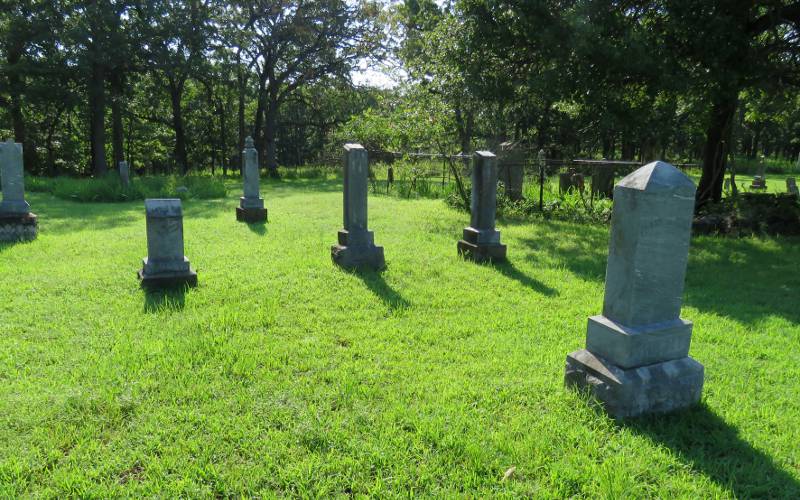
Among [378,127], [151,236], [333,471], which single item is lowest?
[333,471]

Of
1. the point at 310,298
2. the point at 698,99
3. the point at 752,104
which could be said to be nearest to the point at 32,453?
the point at 310,298

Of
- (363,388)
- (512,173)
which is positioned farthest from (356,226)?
(512,173)

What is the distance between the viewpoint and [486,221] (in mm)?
7547

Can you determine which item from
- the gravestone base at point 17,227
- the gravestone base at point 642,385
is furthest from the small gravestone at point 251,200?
the gravestone base at point 642,385

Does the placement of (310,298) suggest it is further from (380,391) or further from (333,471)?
(333,471)

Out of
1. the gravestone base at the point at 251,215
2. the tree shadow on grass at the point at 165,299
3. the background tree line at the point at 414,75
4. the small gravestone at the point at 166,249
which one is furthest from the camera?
the gravestone base at the point at 251,215

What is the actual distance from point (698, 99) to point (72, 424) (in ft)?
32.0

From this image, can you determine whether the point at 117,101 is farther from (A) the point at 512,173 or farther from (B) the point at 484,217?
(B) the point at 484,217

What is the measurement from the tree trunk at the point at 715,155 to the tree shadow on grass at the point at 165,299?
33.4 feet

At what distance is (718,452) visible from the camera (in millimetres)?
2859

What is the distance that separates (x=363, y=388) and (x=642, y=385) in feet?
5.84

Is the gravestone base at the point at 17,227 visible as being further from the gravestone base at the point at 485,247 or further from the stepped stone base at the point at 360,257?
the gravestone base at the point at 485,247

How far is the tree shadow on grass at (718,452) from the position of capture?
256cm

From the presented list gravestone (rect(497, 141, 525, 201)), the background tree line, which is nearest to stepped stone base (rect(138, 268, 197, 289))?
the background tree line
